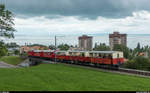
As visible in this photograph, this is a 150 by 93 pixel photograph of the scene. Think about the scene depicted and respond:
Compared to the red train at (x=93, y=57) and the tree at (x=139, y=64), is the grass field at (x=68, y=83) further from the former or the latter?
the tree at (x=139, y=64)

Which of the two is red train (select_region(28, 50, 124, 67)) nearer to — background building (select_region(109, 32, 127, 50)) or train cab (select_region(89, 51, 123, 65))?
train cab (select_region(89, 51, 123, 65))

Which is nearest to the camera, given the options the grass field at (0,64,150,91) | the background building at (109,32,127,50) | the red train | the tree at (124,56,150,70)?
the grass field at (0,64,150,91)

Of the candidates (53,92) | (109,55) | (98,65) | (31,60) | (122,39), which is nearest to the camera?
(53,92)

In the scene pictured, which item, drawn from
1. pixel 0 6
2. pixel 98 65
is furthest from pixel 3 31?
pixel 98 65

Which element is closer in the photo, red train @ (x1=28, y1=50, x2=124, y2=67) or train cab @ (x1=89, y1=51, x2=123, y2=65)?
train cab @ (x1=89, y1=51, x2=123, y2=65)

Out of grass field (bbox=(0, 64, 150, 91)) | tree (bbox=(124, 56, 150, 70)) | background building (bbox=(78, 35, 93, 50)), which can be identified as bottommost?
tree (bbox=(124, 56, 150, 70))

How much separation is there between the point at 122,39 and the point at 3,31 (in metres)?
70.2

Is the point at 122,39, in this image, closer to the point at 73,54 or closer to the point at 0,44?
the point at 73,54

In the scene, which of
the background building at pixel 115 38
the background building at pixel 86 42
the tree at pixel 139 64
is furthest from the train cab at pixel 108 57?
the background building at pixel 86 42

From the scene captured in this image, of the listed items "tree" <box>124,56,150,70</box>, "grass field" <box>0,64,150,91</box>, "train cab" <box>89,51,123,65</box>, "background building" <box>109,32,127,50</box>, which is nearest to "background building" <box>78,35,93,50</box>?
"background building" <box>109,32,127,50</box>

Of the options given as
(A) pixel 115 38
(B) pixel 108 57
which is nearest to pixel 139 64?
(B) pixel 108 57

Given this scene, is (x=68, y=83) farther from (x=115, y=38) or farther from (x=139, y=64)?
(x=115, y=38)

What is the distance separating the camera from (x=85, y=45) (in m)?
82.2

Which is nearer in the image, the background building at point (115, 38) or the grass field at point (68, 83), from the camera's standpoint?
the grass field at point (68, 83)
